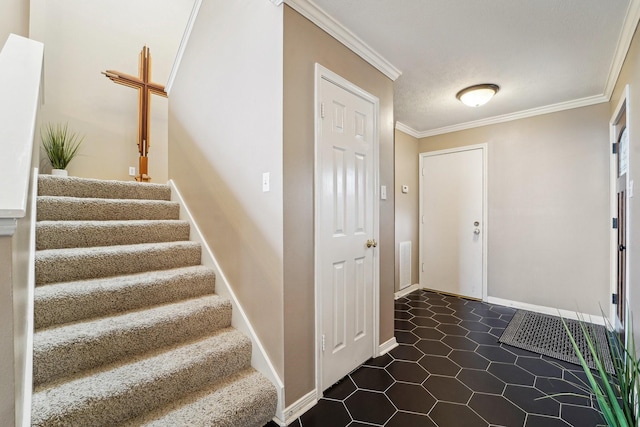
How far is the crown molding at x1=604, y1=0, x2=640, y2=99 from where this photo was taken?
68.1 inches

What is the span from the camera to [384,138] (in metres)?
2.38

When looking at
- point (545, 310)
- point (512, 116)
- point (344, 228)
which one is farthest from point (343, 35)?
point (545, 310)

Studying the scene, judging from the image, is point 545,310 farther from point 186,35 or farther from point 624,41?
point 186,35

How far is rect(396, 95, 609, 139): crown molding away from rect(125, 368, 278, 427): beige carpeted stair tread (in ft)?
11.2

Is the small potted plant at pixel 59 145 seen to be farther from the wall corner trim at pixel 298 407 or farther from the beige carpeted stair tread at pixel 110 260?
the wall corner trim at pixel 298 407

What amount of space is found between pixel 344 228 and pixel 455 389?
128cm

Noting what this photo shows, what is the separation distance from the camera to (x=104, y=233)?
1.97 m

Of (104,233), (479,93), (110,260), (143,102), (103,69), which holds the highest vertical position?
(103,69)

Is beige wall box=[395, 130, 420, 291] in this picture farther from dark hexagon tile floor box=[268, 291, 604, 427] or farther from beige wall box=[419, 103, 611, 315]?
dark hexagon tile floor box=[268, 291, 604, 427]

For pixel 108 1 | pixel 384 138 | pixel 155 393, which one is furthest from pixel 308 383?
pixel 108 1

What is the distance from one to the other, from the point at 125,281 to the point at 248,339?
2.70 feet

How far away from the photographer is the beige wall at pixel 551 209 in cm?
295

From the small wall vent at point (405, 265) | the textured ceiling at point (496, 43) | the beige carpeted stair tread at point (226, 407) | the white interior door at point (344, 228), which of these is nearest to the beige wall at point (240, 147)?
the beige carpeted stair tread at point (226, 407)

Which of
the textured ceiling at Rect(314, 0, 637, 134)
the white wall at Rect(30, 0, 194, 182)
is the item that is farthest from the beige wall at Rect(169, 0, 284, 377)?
the white wall at Rect(30, 0, 194, 182)
